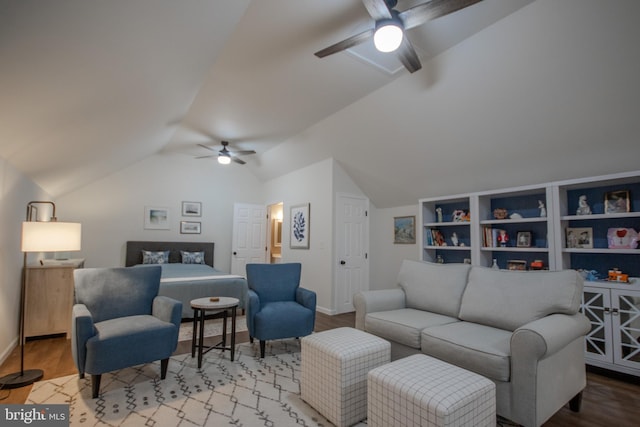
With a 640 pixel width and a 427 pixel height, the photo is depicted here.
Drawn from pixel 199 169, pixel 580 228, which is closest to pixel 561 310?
Answer: pixel 580 228

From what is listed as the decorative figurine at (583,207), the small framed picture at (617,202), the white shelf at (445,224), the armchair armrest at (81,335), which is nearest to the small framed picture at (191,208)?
the armchair armrest at (81,335)

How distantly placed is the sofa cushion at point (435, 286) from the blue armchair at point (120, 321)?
2306 mm

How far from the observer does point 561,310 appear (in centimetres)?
223

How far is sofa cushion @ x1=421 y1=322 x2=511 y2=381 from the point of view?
1.98 metres

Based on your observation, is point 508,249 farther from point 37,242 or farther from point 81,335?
point 37,242

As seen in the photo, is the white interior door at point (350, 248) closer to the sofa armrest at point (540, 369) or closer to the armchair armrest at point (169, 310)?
the armchair armrest at point (169, 310)

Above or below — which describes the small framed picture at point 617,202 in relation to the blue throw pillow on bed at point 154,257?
above

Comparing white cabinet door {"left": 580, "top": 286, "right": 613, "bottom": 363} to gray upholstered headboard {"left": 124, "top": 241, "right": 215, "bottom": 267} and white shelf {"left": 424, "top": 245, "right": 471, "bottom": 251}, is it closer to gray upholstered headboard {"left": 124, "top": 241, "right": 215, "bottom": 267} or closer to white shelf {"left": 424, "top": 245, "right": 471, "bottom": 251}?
white shelf {"left": 424, "top": 245, "right": 471, "bottom": 251}

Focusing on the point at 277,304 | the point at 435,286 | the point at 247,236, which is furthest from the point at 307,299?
the point at 247,236

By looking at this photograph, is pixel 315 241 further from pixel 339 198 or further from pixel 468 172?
pixel 468 172

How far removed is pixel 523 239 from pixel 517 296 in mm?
1757

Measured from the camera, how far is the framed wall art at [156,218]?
6.65 meters

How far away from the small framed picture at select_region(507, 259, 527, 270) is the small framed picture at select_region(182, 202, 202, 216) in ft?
20.3

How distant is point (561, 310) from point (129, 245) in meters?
7.00
